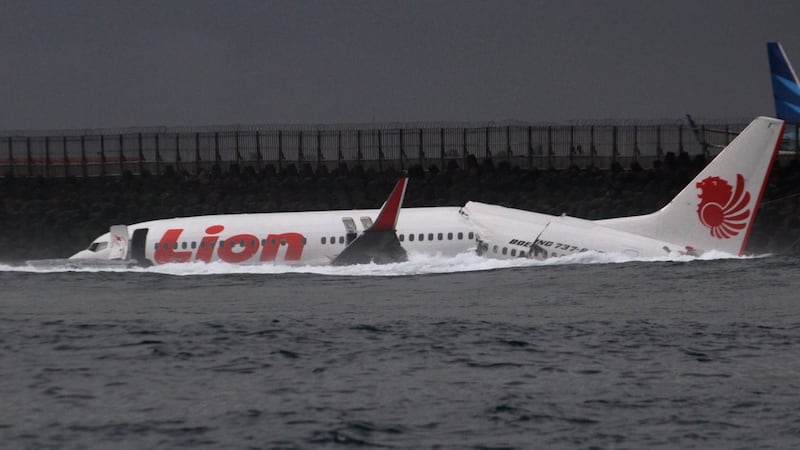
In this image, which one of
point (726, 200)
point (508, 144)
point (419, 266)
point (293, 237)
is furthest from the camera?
point (508, 144)

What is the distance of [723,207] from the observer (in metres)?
52.1

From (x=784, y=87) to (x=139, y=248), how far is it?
51.0 metres

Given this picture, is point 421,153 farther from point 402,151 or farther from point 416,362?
point 416,362

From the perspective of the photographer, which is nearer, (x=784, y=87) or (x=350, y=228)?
(x=350, y=228)

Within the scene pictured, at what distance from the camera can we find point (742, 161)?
51938 mm

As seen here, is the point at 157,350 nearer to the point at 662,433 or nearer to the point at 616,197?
the point at 662,433

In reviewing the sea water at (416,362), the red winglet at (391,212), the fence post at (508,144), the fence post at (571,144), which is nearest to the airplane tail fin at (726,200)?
the sea water at (416,362)

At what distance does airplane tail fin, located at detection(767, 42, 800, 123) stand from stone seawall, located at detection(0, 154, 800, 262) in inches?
756

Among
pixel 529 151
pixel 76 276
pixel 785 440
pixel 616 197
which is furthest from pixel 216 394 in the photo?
pixel 529 151

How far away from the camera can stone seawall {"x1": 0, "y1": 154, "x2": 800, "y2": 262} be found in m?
72.7

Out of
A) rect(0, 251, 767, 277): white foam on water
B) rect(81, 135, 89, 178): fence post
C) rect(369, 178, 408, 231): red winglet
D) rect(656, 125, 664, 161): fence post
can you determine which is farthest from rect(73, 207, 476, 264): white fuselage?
rect(81, 135, 89, 178): fence post

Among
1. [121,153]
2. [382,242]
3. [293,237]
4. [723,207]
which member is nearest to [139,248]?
[293,237]

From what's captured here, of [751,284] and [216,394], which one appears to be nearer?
[216,394]

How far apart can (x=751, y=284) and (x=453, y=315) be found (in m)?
11.9
